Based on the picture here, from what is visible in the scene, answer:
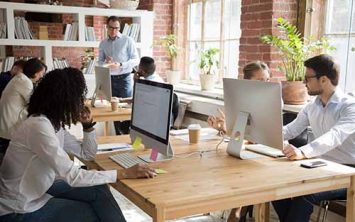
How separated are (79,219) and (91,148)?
16.6 inches

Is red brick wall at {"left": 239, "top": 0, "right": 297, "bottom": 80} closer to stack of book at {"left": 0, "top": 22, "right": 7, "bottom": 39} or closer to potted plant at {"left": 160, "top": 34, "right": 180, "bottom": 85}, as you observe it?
potted plant at {"left": 160, "top": 34, "right": 180, "bottom": 85}

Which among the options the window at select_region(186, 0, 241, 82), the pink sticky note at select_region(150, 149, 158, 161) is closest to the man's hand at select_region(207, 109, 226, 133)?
the pink sticky note at select_region(150, 149, 158, 161)

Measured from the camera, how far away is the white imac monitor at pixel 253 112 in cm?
213

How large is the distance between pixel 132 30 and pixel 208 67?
1.37 metres

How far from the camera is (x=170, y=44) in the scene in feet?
19.6

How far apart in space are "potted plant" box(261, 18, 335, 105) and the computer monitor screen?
143 cm

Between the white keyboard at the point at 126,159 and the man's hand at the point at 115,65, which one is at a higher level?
the man's hand at the point at 115,65

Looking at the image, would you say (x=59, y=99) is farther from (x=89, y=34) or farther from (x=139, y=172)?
(x=89, y=34)

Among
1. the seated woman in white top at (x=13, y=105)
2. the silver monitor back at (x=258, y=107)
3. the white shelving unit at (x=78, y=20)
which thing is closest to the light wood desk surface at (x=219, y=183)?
the silver monitor back at (x=258, y=107)

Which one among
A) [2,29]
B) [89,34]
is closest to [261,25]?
[89,34]

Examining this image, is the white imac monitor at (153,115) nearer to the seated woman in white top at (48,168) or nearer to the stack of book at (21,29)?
the seated woman in white top at (48,168)

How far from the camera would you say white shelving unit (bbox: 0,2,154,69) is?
16.8ft

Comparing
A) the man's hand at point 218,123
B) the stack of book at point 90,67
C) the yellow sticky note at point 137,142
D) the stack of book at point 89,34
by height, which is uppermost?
the stack of book at point 89,34

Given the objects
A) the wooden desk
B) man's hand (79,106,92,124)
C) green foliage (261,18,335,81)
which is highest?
green foliage (261,18,335,81)
